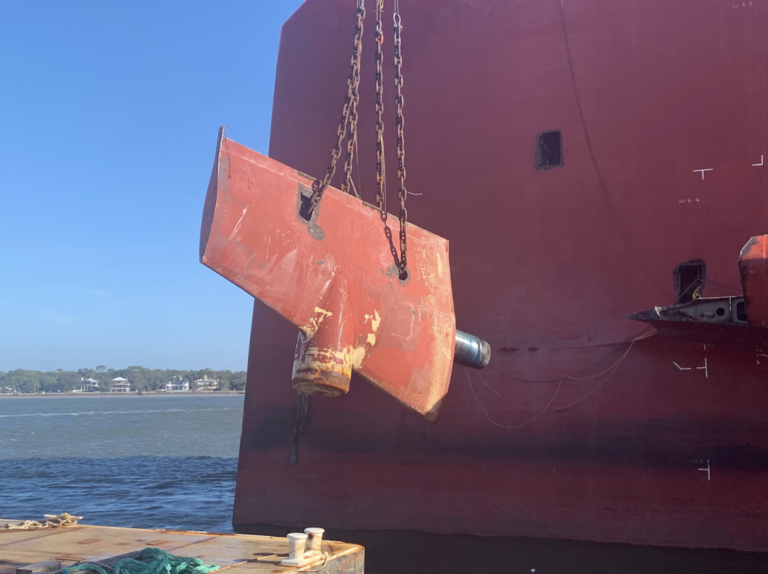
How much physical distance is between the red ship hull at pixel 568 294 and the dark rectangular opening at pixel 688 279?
2.4 inches

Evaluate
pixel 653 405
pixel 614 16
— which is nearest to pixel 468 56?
pixel 614 16

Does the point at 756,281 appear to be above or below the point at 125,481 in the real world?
above

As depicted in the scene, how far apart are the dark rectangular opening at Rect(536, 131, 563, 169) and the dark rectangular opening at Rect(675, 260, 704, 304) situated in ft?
5.48

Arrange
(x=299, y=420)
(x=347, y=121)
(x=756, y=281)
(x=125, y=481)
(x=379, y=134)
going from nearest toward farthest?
(x=347, y=121) < (x=379, y=134) < (x=756, y=281) < (x=299, y=420) < (x=125, y=481)

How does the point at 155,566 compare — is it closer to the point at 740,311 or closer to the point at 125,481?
the point at 740,311

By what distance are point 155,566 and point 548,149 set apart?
5.30 metres

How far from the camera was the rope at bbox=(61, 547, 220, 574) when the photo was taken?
363 cm

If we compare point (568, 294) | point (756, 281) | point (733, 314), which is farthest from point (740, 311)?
point (568, 294)

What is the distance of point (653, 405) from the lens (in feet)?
18.9

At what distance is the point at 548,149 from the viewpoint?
6.78 meters

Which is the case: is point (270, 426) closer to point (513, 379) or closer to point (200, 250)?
point (513, 379)

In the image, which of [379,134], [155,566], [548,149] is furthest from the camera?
[548,149]

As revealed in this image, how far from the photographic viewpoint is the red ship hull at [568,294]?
564 cm

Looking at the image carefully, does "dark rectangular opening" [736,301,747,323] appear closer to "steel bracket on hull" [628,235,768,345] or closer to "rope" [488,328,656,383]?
"steel bracket on hull" [628,235,768,345]
